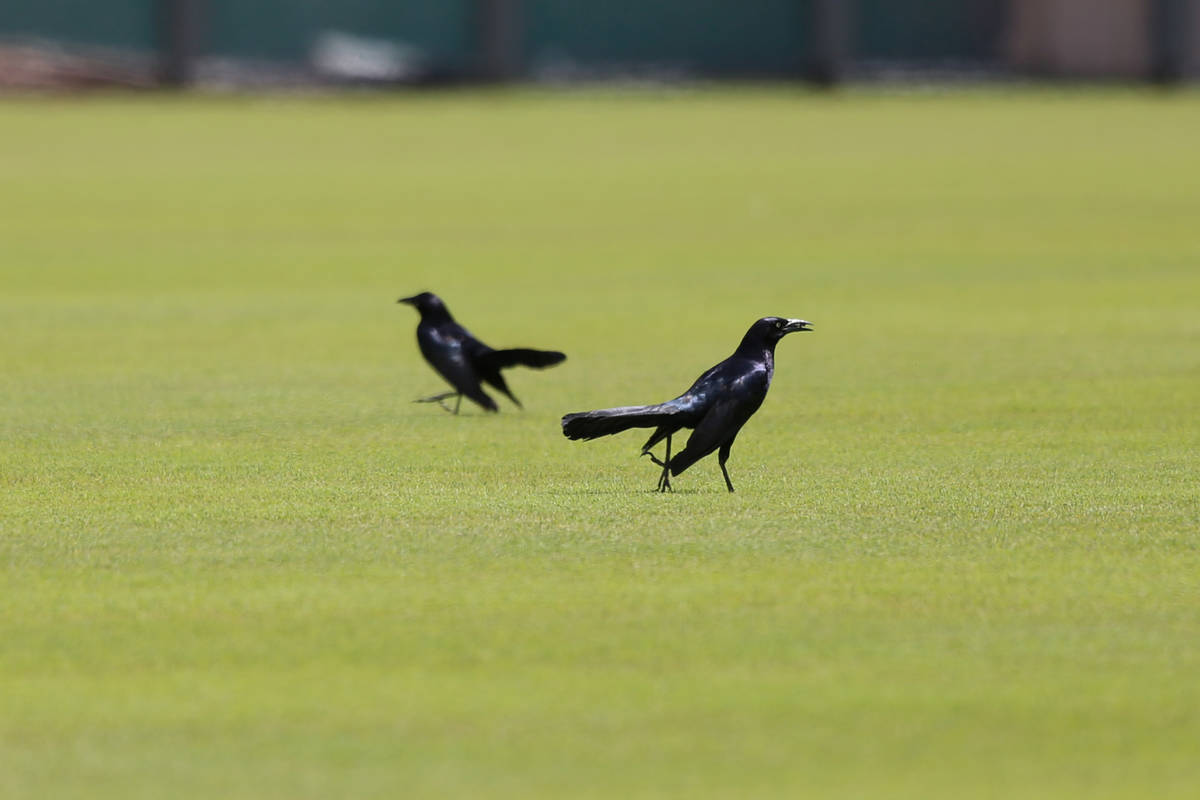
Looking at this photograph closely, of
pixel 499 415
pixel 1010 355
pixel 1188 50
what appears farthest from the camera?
pixel 1188 50

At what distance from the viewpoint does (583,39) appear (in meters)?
39.5

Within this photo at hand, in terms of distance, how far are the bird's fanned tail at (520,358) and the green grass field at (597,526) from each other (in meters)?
0.28

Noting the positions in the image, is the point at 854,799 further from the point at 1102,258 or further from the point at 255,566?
the point at 1102,258

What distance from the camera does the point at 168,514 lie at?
22.3ft

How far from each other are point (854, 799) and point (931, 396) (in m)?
5.77

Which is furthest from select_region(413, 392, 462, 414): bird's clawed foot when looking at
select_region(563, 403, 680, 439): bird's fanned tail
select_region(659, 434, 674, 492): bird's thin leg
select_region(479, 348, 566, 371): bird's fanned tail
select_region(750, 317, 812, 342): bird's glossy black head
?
select_region(563, 403, 680, 439): bird's fanned tail

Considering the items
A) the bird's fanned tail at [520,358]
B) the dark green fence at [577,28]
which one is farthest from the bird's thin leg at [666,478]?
the dark green fence at [577,28]

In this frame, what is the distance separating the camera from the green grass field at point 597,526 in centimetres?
447

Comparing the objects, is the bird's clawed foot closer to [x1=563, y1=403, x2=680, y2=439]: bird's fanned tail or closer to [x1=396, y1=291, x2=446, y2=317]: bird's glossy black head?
[x1=396, y1=291, x2=446, y2=317]: bird's glossy black head

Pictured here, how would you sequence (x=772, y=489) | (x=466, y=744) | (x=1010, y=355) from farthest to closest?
(x=1010, y=355) → (x=772, y=489) → (x=466, y=744)

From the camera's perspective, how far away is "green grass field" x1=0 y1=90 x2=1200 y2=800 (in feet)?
14.7

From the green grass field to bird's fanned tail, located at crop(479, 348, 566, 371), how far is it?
281 mm

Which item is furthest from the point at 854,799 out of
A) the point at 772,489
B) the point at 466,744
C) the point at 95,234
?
the point at 95,234

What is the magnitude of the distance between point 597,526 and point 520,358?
2.09 m
